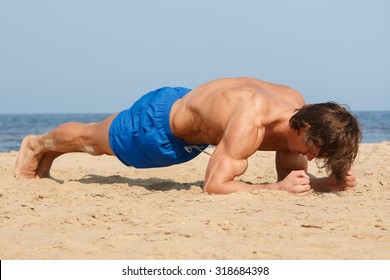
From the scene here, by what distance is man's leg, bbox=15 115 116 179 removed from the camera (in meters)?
5.55

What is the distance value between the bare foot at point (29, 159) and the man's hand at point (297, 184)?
8.14ft

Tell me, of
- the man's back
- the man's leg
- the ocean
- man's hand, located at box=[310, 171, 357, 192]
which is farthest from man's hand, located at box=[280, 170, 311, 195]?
the man's leg

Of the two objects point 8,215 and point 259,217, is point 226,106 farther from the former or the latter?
point 8,215

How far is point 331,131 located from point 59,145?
2570mm

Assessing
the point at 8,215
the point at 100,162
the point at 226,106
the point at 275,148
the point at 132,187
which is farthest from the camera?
the point at 100,162

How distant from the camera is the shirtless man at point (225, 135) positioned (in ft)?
14.5

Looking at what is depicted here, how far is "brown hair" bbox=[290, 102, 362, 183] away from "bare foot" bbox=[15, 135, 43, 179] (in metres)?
2.55

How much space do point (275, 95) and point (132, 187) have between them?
5.06 feet

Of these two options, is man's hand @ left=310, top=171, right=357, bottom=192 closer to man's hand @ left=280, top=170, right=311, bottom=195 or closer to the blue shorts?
man's hand @ left=280, top=170, right=311, bottom=195

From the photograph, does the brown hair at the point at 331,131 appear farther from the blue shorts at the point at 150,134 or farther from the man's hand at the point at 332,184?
the blue shorts at the point at 150,134

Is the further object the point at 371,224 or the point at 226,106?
the point at 226,106
